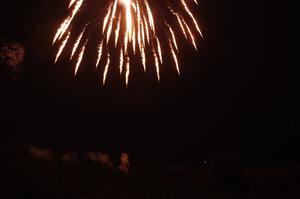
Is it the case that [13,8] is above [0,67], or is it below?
above

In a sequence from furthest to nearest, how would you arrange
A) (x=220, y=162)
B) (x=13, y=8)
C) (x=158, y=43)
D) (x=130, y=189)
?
Answer: 1. (x=220, y=162)
2. (x=130, y=189)
3. (x=158, y=43)
4. (x=13, y=8)

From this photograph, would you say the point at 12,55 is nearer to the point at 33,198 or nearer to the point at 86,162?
the point at 33,198


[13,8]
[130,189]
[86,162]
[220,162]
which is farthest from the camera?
[86,162]

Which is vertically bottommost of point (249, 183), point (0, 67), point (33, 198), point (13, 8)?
point (33, 198)

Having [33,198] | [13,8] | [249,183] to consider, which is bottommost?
[33,198]

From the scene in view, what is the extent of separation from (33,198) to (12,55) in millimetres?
6392

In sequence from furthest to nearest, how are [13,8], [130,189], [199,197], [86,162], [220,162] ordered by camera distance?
[86,162] < [220,162] < [130,189] < [199,197] < [13,8]

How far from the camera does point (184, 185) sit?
27062 mm

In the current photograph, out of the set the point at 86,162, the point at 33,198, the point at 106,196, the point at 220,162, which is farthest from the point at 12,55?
the point at 86,162

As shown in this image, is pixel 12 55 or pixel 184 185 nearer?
pixel 12 55

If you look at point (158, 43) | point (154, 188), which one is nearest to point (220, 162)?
point (154, 188)

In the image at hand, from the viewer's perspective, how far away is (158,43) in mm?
20859

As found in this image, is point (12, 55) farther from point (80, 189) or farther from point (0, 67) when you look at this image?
point (80, 189)

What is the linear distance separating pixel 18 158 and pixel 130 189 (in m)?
6.52
